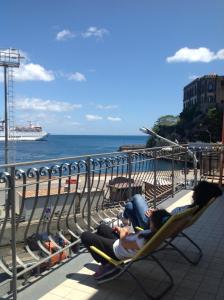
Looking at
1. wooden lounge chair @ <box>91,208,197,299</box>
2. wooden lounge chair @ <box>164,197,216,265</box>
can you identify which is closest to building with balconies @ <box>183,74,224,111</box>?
wooden lounge chair @ <box>164,197,216,265</box>

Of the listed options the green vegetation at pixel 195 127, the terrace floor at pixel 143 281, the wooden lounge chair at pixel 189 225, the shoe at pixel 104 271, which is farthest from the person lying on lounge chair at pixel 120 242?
the green vegetation at pixel 195 127

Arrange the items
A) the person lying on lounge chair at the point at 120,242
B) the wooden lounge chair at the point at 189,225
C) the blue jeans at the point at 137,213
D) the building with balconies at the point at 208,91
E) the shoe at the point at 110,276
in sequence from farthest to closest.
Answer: the building with balconies at the point at 208,91 → the blue jeans at the point at 137,213 → the wooden lounge chair at the point at 189,225 → the shoe at the point at 110,276 → the person lying on lounge chair at the point at 120,242

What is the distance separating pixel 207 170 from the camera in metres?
10.0

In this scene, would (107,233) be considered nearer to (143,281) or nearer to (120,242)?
(120,242)

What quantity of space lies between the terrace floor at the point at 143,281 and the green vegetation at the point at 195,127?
75.3 metres

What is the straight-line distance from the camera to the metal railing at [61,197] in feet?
10.5

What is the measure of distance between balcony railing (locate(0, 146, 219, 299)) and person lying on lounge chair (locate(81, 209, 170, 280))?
51cm

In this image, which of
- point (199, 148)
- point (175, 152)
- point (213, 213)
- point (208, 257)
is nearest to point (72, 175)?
point (208, 257)

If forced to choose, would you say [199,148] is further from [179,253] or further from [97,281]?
[97,281]

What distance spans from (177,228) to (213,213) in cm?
333

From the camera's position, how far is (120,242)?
3498 millimetres

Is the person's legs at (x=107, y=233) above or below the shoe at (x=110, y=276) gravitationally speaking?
above

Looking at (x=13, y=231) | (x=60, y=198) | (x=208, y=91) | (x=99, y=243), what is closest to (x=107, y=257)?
(x=99, y=243)

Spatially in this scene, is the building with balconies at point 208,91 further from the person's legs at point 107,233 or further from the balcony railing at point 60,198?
the person's legs at point 107,233
